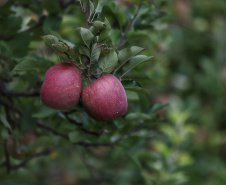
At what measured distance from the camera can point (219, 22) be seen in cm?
309

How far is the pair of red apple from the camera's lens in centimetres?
79

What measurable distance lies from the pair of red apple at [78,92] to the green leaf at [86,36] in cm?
7

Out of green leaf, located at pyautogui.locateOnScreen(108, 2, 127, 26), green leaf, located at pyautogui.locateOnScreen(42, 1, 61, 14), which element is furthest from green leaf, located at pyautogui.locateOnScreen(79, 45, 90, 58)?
green leaf, located at pyautogui.locateOnScreen(42, 1, 61, 14)

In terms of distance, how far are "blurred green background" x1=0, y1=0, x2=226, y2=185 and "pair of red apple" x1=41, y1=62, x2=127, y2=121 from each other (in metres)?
0.19

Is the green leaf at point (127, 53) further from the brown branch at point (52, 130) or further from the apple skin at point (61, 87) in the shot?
the brown branch at point (52, 130)

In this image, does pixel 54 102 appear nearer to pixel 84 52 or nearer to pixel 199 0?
pixel 84 52

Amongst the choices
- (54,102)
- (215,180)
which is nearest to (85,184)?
(215,180)

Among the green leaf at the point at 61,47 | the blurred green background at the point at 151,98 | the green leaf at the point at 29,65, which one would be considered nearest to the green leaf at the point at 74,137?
the blurred green background at the point at 151,98

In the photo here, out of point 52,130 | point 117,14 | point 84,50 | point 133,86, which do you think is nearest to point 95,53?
point 84,50

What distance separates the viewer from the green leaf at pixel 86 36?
0.78 meters

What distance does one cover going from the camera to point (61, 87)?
0.79m

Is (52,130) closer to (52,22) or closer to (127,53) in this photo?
(52,22)

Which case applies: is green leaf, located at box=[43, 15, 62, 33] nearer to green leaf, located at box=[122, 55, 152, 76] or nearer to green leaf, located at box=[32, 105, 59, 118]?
green leaf, located at box=[32, 105, 59, 118]

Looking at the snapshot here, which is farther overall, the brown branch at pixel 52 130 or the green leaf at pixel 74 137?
the brown branch at pixel 52 130
